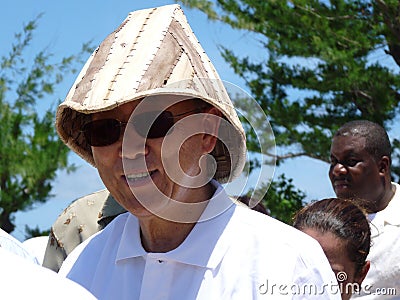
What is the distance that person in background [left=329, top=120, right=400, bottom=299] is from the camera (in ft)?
12.0

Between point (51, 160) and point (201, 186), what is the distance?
23.9ft

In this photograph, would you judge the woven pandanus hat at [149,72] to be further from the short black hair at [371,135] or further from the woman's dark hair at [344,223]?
the short black hair at [371,135]

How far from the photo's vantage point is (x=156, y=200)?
2033 mm

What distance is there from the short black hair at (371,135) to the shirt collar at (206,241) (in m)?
2.41

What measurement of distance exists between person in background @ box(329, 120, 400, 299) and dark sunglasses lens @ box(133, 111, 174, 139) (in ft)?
6.15

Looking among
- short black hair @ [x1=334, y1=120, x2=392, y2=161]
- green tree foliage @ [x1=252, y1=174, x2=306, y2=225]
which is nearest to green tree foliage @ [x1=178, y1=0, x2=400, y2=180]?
green tree foliage @ [x1=252, y1=174, x2=306, y2=225]

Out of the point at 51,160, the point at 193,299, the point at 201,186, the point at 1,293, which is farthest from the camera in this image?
the point at 51,160

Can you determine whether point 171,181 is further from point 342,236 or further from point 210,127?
point 342,236

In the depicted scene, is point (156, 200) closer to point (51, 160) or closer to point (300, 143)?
point (51, 160)

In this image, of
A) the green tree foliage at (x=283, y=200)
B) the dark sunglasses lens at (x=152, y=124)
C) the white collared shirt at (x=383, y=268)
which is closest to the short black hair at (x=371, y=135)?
the white collared shirt at (x=383, y=268)

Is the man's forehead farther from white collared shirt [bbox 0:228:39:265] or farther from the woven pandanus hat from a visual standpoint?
white collared shirt [bbox 0:228:39:265]

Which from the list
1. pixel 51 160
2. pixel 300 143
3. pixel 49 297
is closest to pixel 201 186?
pixel 49 297

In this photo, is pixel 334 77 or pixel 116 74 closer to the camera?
pixel 116 74

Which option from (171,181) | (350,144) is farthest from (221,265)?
(350,144)
